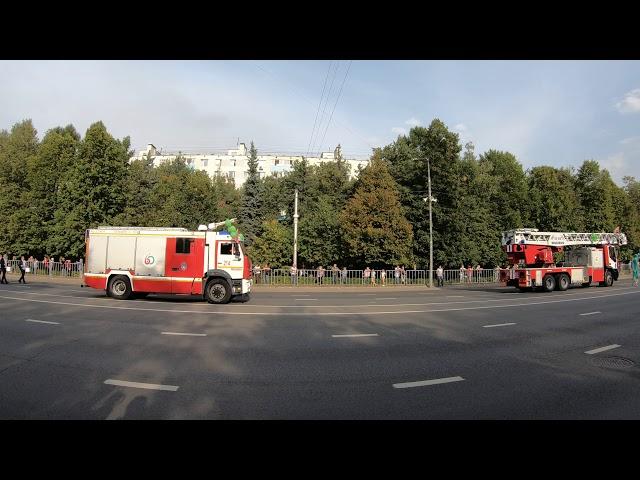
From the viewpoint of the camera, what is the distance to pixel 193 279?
50.3ft

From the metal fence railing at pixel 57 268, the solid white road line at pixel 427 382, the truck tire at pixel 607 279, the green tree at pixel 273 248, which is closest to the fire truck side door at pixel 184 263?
the solid white road line at pixel 427 382

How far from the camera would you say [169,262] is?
15531mm

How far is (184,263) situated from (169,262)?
2.26 ft

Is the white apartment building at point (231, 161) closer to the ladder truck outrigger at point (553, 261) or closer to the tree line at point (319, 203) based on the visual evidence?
the tree line at point (319, 203)

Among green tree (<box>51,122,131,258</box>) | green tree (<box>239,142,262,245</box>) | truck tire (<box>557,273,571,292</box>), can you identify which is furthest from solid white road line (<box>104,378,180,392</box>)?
green tree (<box>51,122,131,258</box>)

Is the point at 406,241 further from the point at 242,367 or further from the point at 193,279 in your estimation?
the point at 242,367

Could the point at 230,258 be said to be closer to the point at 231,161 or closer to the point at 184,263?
the point at 184,263

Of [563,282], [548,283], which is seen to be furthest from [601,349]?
[563,282]

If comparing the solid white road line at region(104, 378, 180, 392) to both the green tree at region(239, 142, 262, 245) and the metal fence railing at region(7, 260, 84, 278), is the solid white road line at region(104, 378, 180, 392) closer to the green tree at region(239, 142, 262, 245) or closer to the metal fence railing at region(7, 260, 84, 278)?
the metal fence railing at region(7, 260, 84, 278)

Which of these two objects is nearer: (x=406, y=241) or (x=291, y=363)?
(x=291, y=363)

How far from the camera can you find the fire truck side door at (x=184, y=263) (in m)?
15.3
